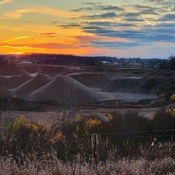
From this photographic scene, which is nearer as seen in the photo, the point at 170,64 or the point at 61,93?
the point at 61,93

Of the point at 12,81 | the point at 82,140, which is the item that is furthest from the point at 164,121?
the point at 12,81

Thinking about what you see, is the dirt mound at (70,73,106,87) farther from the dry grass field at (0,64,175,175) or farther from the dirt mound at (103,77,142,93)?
the dry grass field at (0,64,175,175)

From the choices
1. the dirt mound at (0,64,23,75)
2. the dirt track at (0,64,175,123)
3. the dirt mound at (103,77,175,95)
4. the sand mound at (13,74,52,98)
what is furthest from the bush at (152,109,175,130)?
the dirt mound at (0,64,23,75)

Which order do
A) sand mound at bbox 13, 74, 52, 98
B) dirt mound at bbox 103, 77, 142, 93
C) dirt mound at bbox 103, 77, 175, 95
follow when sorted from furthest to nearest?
dirt mound at bbox 103, 77, 142, 93, dirt mound at bbox 103, 77, 175, 95, sand mound at bbox 13, 74, 52, 98

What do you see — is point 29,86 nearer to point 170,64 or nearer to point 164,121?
point 164,121

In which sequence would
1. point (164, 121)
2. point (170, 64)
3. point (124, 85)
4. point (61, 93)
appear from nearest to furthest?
point (164, 121), point (61, 93), point (124, 85), point (170, 64)

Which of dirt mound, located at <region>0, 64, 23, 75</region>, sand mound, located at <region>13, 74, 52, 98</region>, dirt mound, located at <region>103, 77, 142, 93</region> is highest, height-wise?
dirt mound, located at <region>0, 64, 23, 75</region>

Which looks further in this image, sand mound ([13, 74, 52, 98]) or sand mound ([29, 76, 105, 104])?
sand mound ([13, 74, 52, 98])

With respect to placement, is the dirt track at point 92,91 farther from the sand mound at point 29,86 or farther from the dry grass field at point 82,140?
the dry grass field at point 82,140

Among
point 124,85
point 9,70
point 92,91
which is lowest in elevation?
point 124,85

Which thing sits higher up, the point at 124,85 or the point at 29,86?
the point at 29,86

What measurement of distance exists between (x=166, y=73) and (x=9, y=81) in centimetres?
3698

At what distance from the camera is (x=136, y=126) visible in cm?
2091

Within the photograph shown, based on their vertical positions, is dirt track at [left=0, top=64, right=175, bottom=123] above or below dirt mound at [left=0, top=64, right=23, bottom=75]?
below
